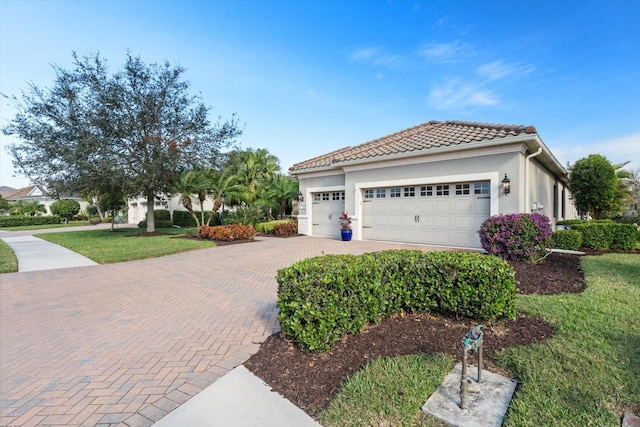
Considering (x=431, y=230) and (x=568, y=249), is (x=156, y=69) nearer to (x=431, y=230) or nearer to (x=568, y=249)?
(x=431, y=230)

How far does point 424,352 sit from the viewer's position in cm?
329

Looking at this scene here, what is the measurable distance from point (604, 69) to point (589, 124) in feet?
17.0

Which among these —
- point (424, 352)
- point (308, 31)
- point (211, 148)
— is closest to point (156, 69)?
point (211, 148)

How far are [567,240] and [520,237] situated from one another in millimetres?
3593

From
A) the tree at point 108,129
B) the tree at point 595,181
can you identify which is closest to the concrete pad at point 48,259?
the tree at point 108,129

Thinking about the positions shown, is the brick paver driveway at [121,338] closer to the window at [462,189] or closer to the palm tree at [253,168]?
the window at [462,189]

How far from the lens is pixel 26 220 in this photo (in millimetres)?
32250

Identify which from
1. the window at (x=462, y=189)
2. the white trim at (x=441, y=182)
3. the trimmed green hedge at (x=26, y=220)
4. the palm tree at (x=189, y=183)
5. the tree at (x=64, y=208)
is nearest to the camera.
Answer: the white trim at (x=441, y=182)

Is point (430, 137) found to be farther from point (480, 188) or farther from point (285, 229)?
point (285, 229)

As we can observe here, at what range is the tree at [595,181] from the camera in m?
16.7

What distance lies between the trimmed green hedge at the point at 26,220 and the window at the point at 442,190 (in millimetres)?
41555

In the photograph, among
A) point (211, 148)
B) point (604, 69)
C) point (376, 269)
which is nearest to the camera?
point (376, 269)

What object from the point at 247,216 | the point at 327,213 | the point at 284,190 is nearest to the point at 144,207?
the point at 247,216

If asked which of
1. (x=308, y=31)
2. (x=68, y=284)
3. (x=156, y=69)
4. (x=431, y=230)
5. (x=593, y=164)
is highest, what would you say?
(x=156, y=69)
